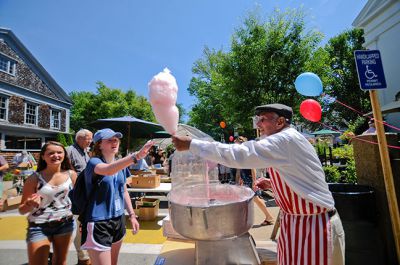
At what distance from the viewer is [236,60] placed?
41.3 ft


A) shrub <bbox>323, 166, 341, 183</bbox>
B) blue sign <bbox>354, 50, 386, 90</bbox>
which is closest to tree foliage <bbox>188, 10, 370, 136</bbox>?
shrub <bbox>323, 166, 341, 183</bbox>

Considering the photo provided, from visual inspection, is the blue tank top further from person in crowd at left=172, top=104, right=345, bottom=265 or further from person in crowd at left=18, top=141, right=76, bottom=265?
person in crowd at left=172, top=104, right=345, bottom=265

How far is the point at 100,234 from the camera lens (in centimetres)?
208

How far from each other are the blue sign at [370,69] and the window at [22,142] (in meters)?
20.4

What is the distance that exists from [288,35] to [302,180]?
39.8 ft

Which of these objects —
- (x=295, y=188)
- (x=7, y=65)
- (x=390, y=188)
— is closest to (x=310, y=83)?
(x=390, y=188)

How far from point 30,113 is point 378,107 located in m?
22.6

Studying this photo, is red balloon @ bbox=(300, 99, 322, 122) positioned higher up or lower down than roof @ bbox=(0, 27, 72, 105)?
lower down

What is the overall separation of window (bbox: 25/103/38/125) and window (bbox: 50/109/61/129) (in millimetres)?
1782

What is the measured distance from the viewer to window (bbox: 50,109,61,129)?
69.7 ft

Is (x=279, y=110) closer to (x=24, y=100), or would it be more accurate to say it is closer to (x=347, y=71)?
(x=24, y=100)

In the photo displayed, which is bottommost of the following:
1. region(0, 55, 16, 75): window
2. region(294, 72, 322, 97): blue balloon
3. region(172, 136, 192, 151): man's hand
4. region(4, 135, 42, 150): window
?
region(172, 136, 192, 151): man's hand

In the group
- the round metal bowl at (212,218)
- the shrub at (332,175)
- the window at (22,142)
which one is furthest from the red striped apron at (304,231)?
the window at (22,142)

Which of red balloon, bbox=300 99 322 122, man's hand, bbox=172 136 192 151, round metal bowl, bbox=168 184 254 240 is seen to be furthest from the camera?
red balloon, bbox=300 99 322 122
